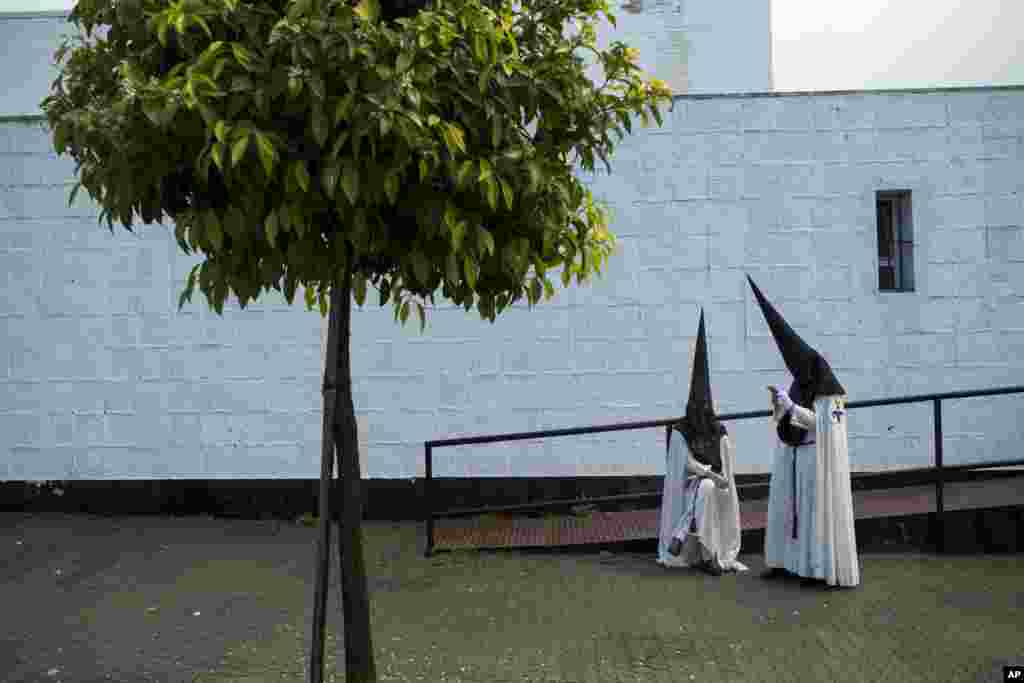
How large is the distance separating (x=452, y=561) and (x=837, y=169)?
5251mm

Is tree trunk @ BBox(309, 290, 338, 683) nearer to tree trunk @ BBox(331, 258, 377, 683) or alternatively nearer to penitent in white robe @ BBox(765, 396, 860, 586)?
tree trunk @ BBox(331, 258, 377, 683)

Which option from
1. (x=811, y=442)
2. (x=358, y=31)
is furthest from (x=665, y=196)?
(x=358, y=31)

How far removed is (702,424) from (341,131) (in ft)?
16.5

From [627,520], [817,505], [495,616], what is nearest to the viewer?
[495,616]

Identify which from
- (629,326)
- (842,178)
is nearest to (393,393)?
(629,326)

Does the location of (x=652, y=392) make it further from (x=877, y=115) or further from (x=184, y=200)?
(x=184, y=200)

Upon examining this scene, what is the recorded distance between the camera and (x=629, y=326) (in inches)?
403

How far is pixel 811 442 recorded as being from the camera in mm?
7879

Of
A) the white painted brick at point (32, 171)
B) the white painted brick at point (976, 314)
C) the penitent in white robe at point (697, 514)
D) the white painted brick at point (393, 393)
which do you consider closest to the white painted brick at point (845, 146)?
the white painted brick at point (976, 314)

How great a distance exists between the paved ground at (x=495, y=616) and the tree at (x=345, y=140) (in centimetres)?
153

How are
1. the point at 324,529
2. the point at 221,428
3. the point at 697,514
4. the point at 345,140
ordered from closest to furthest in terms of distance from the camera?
the point at 345,140 → the point at 324,529 → the point at 697,514 → the point at 221,428

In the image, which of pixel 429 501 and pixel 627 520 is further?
pixel 627 520

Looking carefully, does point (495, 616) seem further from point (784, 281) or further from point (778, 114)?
point (778, 114)

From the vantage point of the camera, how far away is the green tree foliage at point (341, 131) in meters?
3.99
